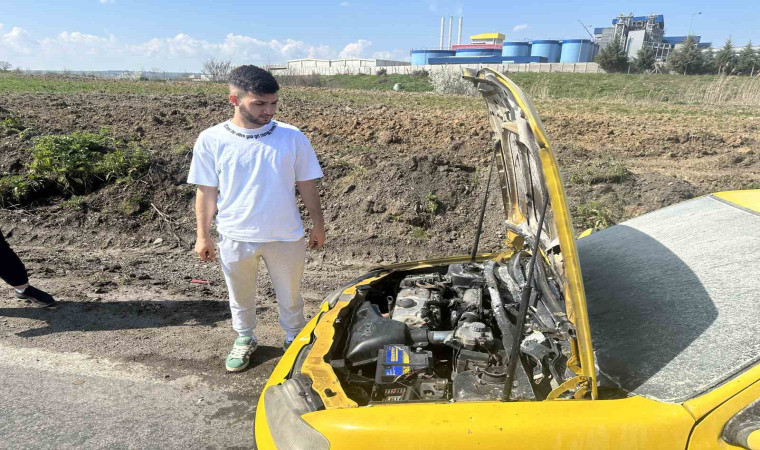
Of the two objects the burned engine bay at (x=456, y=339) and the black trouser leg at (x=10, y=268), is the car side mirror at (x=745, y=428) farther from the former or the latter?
the black trouser leg at (x=10, y=268)

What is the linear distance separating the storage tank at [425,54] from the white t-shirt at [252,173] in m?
88.5

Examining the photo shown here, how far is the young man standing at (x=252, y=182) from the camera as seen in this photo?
303 cm

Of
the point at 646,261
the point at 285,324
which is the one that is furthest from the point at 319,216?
the point at 646,261

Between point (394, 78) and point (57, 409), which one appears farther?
point (394, 78)

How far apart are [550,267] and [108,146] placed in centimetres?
826

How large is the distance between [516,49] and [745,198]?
88.2m

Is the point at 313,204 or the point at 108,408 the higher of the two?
the point at 313,204

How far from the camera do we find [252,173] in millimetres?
3098

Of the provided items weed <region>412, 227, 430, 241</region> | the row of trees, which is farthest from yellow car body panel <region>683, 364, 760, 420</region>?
the row of trees

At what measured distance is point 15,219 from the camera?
6531 mm

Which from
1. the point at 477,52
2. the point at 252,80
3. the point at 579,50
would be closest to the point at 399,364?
the point at 252,80

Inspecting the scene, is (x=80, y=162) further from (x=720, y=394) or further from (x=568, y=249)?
(x=720, y=394)

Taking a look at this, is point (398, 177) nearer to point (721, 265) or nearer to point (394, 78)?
point (721, 265)

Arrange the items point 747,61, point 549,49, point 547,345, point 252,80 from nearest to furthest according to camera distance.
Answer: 1. point 547,345
2. point 252,80
3. point 747,61
4. point 549,49
